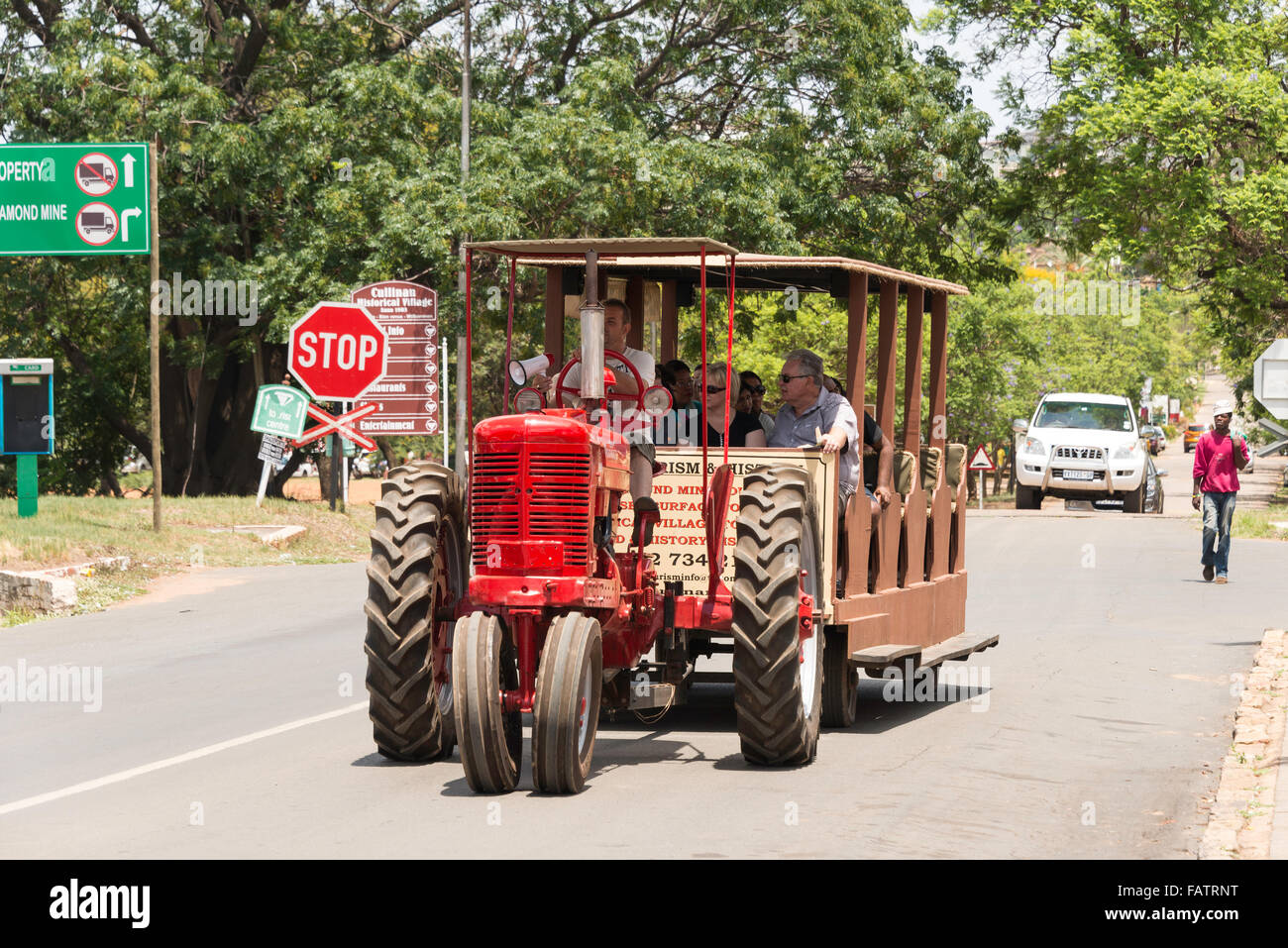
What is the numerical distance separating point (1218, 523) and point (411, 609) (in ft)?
49.6

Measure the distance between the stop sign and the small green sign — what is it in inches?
17.7

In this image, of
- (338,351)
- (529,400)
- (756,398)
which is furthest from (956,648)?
(338,351)

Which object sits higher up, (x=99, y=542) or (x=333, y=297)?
(x=333, y=297)

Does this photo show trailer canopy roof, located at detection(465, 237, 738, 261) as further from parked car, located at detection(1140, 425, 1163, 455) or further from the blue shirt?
parked car, located at detection(1140, 425, 1163, 455)

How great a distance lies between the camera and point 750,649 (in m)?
9.13

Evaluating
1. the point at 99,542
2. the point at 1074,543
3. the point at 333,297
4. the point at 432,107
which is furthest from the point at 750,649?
the point at 432,107

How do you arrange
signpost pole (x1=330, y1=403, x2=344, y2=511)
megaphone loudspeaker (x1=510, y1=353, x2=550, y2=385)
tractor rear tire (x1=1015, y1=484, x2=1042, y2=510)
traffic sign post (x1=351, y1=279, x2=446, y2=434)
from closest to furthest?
megaphone loudspeaker (x1=510, y1=353, x2=550, y2=385) → traffic sign post (x1=351, y1=279, x2=446, y2=434) → signpost pole (x1=330, y1=403, x2=344, y2=511) → tractor rear tire (x1=1015, y1=484, x2=1042, y2=510)

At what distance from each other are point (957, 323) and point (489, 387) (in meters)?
16.8

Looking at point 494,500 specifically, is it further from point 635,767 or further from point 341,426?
point 341,426

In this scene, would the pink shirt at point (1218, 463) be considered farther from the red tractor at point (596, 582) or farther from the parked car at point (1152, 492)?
the parked car at point (1152, 492)

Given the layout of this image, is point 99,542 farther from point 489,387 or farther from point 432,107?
point 489,387

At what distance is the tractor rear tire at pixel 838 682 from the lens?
1086cm

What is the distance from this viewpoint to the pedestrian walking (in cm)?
2169

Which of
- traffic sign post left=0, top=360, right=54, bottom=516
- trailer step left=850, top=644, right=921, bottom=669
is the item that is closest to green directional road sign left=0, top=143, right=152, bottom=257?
traffic sign post left=0, top=360, right=54, bottom=516
